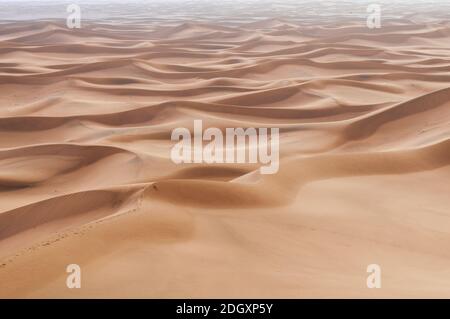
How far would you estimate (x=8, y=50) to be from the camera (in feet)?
43.6

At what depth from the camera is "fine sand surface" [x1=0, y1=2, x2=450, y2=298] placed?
211 centimetres

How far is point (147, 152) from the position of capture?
4805mm

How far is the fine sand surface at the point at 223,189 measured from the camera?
2.11m

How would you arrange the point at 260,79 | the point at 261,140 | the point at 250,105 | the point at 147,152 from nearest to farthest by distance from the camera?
the point at 147,152
the point at 261,140
the point at 250,105
the point at 260,79

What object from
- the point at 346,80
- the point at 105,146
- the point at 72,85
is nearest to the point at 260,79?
the point at 346,80

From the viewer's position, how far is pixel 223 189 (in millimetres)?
3088
